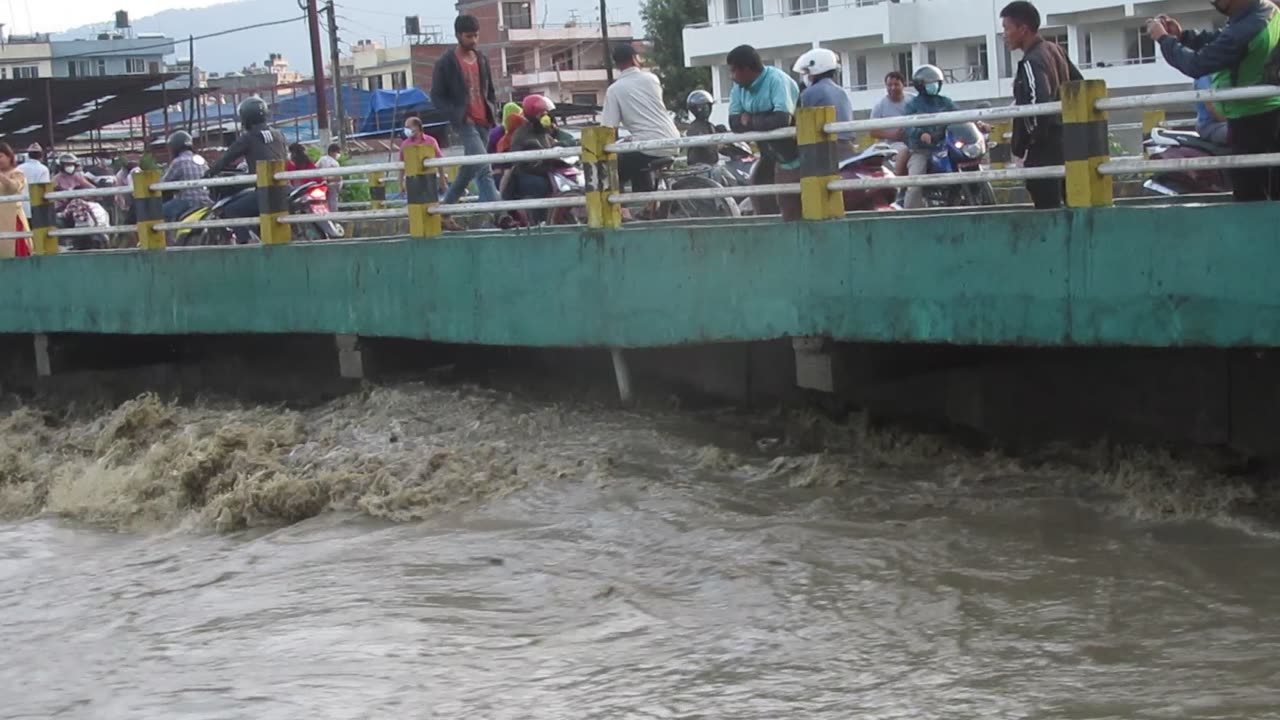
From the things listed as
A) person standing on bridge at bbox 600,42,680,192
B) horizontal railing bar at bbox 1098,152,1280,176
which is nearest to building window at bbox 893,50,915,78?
person standing on bridge at bbox 600,42,680,192

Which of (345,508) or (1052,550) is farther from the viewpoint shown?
(345,508)

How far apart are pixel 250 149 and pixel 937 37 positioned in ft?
122

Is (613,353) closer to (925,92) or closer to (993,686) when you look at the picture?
(925,92)

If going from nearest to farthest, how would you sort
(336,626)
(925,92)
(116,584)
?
1. (336,626)
2. (116,584)
3. (925,92)

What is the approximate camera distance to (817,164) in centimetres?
854

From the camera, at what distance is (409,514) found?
9.20 meters

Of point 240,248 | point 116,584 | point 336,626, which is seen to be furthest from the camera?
point 240,248

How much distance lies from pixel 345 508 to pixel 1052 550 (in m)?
4.39

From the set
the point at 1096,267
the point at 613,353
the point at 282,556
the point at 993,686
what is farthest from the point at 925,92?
the point at 993,686

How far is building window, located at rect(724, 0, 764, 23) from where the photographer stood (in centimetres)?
5297

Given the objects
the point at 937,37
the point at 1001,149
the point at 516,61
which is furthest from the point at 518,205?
the point at 516,61

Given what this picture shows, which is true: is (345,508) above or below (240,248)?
below

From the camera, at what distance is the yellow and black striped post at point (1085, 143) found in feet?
24.1

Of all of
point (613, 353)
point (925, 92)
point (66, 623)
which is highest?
point (925, 92)
